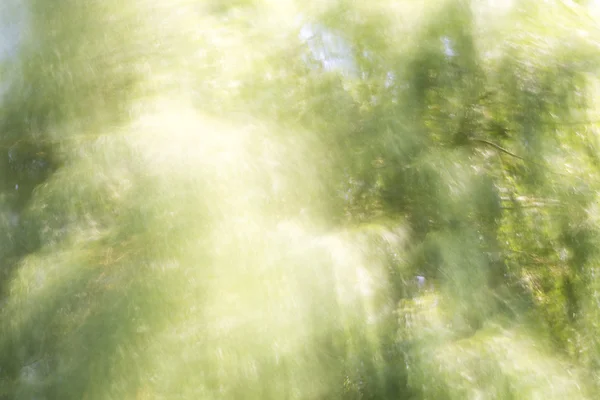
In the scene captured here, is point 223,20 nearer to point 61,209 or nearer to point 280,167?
point 280,167

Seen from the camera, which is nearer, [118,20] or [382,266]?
[382,266]

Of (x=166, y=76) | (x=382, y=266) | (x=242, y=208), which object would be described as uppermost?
(x=166, y=76)

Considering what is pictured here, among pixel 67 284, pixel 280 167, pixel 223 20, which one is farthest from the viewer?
pixel 223 20

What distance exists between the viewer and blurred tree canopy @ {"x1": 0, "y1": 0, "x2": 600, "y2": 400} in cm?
77

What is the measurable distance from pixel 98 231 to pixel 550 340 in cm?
76

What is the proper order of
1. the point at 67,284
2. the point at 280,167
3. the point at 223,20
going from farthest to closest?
the point at 223,20, the point at 280,167, the point at 67,284

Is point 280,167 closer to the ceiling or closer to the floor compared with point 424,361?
closer to the ceiling

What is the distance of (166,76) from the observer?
935 millimetres

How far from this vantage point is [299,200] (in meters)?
0.89

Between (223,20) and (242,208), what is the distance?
39 centimetres

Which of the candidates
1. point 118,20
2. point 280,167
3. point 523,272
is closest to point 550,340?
point 523,272

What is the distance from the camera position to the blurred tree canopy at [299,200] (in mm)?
768

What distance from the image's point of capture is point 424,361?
812mm

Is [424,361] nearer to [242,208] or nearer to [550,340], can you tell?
[550,340]
